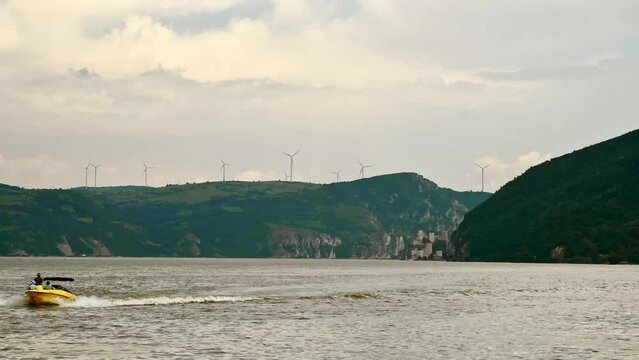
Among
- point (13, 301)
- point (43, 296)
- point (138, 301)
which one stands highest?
point (43, 296)

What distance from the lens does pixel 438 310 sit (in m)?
144

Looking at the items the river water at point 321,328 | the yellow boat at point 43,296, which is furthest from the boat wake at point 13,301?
the yellow boat at point 43,296

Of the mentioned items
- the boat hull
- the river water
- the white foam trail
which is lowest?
the river water

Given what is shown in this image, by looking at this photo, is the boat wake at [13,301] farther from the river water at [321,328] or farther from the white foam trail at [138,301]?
the white foam trail at [138,301]

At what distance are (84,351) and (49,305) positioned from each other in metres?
53.8

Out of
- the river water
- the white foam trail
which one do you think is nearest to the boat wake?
the river water

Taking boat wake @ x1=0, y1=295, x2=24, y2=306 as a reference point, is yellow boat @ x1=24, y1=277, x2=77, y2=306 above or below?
above

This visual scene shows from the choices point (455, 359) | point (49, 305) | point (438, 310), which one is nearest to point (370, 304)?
point (438, 310)

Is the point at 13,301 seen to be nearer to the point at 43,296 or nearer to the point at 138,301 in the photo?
the point at 43,296

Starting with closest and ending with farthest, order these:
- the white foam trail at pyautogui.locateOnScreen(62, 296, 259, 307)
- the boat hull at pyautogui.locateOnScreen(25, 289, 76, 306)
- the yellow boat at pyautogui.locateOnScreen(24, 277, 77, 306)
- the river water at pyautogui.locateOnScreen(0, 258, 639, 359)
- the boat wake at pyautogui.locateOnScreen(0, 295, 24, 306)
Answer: the river water at pyautogui.locateOnScreen(0, 258, 639, 359), the yellow boat at pyautogui.locateOnScreen(24, 277, 77, 306), the boat hull at pyautogui.locateOnScreen(25, 289, 76, 306), the boat wake at pyautogui.locateOnScreen(0, 295, 24, 306), the white foam trail at pyautogui.locateOnScreen(62, 296, 259, 307)

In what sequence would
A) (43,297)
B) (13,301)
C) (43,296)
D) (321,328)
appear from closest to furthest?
1. (321,328)
2. (43,296)
3. (43,297)
4. (13,301)

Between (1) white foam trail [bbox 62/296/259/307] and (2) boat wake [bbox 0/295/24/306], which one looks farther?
(1) white foam trail [bbox 62/296/259/307]

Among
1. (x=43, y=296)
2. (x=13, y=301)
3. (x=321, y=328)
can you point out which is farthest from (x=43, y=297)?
(x=321, y=328)

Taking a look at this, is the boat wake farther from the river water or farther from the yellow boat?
the yellow boat
